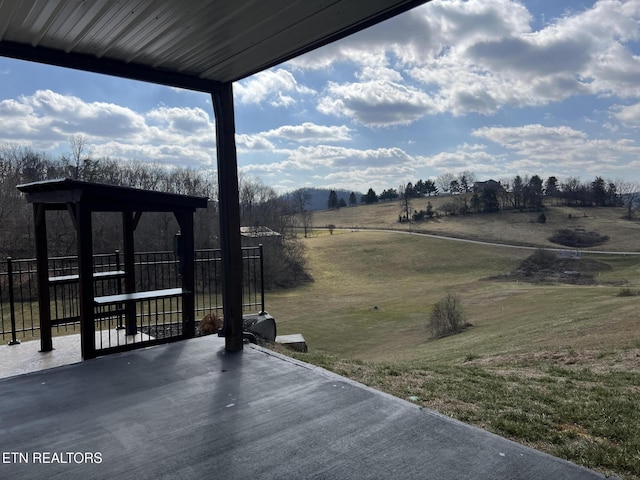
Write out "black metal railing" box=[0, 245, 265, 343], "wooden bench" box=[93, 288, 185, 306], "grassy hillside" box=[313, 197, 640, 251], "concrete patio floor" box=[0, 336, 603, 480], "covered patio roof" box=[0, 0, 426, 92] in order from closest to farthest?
"concrete patio floor" box=[0, 336, 603, 480], "covered patio roof" box=[0, 0, 426, 92], "wooden bench" box=[93, 288, 185, 306], "black metal railing" box=[0, 245, 265, 343], "grassy hillside" box=[313, 197, 640, 251]

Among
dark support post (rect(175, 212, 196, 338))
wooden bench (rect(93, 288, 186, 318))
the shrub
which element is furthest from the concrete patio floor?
the shrub

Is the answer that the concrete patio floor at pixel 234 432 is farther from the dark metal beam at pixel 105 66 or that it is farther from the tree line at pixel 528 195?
the tree line at pixel 528 195

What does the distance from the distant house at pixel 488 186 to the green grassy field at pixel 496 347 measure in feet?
74.6

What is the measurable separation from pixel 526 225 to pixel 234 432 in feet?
183

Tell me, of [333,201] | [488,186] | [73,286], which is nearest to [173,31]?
[73,286]

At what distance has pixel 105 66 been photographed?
3568 mm

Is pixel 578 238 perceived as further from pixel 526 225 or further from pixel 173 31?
pixel 173 31

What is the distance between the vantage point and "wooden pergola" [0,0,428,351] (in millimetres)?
2658

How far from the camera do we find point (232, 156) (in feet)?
14.1

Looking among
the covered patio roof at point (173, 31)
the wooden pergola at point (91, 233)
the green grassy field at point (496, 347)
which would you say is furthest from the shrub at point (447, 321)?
the covered patio roof at point (173, 31)

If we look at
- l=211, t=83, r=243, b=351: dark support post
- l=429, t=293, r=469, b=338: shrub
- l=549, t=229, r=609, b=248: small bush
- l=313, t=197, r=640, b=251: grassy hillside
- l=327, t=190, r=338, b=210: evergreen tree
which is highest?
l=327, t=190, r=338, b=210: evergreen tree

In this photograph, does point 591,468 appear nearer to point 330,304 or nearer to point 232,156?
point 232,156

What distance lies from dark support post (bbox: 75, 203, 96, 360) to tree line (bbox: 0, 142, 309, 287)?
12.9 metres

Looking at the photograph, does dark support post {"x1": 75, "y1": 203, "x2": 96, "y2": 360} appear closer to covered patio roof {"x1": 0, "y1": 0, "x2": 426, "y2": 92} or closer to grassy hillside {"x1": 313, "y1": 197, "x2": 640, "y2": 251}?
covered patio roof {"x1": 0, "y1": 0, "x2": 426, "y2": 92}
